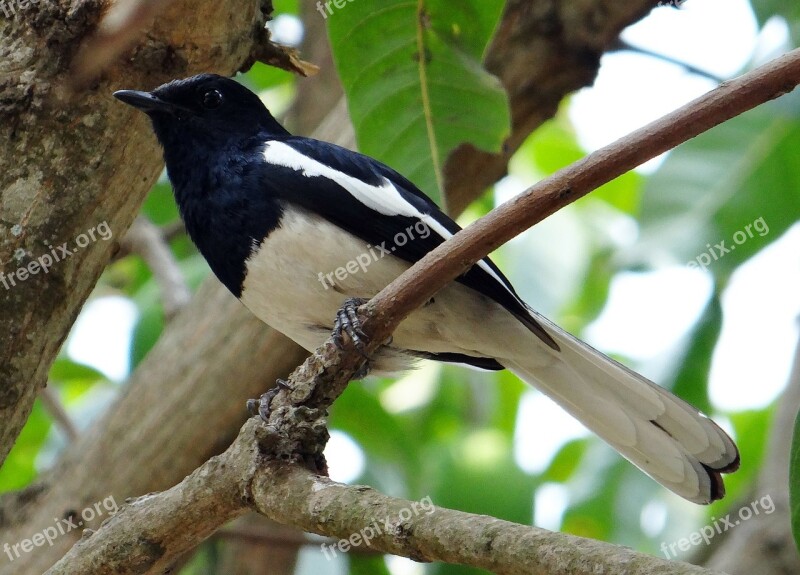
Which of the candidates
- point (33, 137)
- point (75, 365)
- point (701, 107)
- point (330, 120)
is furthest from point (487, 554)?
point (75, 365)

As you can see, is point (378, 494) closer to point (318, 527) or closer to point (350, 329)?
point (318, 527)

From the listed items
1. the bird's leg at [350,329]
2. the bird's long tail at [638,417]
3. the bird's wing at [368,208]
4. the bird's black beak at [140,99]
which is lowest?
the bird's leg at [350,329]

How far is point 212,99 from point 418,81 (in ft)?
2.13

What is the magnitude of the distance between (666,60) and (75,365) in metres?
2.75

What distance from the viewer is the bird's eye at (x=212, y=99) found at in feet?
10.3

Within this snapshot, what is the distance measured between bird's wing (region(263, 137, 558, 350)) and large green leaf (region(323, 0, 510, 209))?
0.19 m

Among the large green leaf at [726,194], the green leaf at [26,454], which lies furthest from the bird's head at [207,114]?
the green leaf at [26,454]

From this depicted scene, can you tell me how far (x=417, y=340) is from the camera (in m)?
3.07

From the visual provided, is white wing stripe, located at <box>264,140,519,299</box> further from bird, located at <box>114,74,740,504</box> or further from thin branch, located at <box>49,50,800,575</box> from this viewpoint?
thin branch, located at <box>49,50,800,575</box>

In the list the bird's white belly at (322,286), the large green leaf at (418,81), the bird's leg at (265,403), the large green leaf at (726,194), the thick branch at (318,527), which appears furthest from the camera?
the large green leaf at (726,194)

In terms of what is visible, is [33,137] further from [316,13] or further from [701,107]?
[316,13]

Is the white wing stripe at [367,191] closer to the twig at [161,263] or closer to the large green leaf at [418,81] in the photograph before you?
the large green leaf at [418,81]

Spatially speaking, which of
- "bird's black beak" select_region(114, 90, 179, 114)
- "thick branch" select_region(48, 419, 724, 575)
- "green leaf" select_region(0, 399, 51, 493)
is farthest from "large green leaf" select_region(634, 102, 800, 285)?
"green leaf" select_region(0, 399, 51, 493)

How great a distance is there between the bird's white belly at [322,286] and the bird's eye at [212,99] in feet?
1.80
